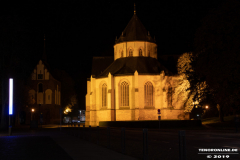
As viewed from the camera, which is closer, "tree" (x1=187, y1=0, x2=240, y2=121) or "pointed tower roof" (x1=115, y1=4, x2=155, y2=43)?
"tree" (x1=187, y1=0, x2=240, y2=121)

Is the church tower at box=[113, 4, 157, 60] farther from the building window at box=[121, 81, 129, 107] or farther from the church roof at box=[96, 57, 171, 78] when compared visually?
the building window at box=[121, 81, 129, 107]

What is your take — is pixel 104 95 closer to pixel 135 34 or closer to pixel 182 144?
pixel 135 34

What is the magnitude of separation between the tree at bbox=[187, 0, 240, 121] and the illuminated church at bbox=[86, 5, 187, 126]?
21.2m

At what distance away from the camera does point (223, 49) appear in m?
30.6

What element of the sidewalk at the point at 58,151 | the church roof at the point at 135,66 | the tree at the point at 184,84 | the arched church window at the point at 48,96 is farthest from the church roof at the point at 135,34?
the sidewalk at the point at 58,151

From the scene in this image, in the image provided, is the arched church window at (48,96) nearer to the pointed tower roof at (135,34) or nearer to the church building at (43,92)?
the church building at (43,92)

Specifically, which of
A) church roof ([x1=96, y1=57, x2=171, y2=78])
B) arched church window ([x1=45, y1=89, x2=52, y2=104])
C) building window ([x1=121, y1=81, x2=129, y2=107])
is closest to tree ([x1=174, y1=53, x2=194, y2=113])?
church roof ([x1=96, y1=57, x2=171, y2=78])

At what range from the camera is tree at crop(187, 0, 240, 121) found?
1144 inches

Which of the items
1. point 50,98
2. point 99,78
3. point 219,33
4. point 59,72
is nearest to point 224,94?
point 219,33

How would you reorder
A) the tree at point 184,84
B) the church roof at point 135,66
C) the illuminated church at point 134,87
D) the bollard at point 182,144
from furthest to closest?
the church roof at point 135,66 → the illuminated church at point 134,87 → the tree at point 184,84 → the bollard at point 182,144

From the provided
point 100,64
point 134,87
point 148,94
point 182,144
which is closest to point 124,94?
point 134,87

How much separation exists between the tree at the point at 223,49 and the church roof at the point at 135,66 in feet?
73.8

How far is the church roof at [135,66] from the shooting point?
55513 millimetres

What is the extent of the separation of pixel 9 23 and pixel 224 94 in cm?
2418
